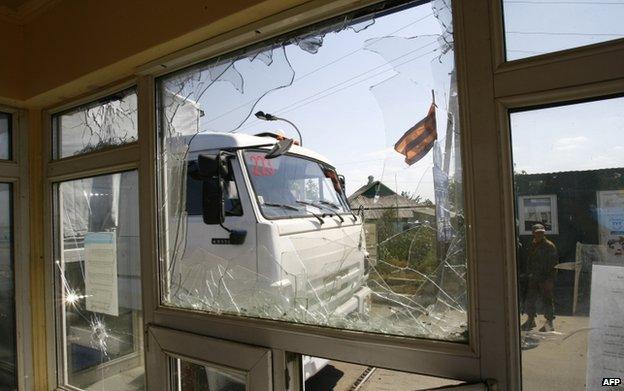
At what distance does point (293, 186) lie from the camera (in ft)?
4.96

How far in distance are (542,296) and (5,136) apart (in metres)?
2.52

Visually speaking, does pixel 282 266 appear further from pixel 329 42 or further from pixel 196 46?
pixel 196 46

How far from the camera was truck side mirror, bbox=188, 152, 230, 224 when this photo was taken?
152cm

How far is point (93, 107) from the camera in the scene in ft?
6.11

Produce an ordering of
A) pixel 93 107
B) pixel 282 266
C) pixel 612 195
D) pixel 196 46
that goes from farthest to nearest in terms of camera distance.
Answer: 1. pixel 93 107
2. pixel 196 46
3. pixel 282 266
4. pixel 612 195

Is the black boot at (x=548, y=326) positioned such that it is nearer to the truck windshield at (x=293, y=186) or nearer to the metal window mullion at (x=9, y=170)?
the truck windshield at (x=293, y=186)

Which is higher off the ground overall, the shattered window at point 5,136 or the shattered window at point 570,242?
the shattered window at point 5,136

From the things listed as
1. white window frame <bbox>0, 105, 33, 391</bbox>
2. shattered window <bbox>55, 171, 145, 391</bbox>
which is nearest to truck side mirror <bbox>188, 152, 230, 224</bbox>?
shattered window <bbox>55, 171, 145, 391</bbox>

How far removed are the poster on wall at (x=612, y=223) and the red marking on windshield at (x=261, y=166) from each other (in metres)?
1.11

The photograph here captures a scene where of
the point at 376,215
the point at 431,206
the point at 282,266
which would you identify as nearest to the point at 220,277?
the point at 282,266

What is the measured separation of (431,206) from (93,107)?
171 cm

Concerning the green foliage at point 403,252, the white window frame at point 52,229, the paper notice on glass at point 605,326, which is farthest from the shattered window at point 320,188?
the white window frame at point 52,229

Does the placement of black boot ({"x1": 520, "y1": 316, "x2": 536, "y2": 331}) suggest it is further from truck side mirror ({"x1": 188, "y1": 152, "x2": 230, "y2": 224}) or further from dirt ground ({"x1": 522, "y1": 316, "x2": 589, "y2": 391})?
truck side mirror ({"x1": 188, "y1": 152, "x2": 230, "y2": 224})

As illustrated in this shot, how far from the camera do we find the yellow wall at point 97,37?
1281 millimetres
